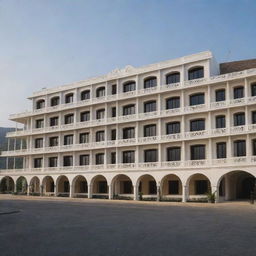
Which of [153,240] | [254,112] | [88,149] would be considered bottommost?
[153,240]

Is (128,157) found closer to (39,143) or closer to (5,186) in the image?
(39,143)

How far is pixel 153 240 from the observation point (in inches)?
457

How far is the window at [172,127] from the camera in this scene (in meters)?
40.5

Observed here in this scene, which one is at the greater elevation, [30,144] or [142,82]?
[142,82]

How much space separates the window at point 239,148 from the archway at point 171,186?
25.5 feet

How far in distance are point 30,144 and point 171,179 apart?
2248 centimetres

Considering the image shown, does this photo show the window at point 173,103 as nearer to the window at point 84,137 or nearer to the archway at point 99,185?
the window at point 84,137

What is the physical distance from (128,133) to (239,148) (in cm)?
1366

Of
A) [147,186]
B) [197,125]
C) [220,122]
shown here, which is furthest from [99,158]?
[220,122]

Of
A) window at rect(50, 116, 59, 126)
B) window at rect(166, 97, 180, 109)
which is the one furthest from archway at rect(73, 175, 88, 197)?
window at rect(166, 97, 180, 109)

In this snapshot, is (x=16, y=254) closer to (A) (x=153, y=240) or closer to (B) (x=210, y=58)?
(A) (x=153, y=240)

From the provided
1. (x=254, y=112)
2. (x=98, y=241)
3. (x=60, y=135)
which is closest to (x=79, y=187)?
(x=60, y=135)

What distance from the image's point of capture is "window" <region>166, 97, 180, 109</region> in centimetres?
4111

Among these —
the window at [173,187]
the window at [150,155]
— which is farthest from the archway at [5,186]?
the window at [173,187]
